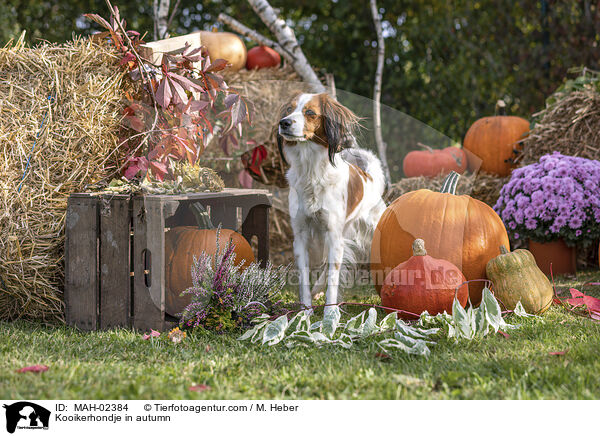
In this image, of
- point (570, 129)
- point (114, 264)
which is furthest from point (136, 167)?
point (570, 129)

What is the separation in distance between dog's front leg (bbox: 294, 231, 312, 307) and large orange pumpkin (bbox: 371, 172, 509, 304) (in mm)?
432

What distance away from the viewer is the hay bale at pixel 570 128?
4.38m

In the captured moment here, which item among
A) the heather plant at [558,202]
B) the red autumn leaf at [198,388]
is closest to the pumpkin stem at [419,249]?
the red autumn leaf at [198,388]

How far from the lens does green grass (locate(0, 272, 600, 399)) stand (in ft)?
5.43

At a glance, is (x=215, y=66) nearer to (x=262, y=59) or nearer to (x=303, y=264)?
(x=303, y=264)

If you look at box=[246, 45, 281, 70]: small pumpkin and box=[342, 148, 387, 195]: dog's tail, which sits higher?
box=[246, 45, 281, 70]: small pumpkin

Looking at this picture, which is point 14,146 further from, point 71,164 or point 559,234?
point 559,234

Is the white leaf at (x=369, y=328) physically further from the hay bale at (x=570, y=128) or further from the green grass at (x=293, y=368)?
the hay bale at (x=570, y=128)

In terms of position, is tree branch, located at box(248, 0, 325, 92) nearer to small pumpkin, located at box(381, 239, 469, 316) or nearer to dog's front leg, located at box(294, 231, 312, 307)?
dog's front leg, located at box(294, 231, 312, 307)

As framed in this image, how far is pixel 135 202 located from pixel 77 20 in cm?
512


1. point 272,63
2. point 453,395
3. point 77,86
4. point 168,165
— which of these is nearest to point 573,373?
point 453,395

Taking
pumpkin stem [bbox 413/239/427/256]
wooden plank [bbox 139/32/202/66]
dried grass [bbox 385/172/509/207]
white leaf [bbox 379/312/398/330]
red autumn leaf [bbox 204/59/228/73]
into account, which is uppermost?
wooden plank [bbox 139/32/202/66]

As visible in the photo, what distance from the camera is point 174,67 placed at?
9.59 ft
